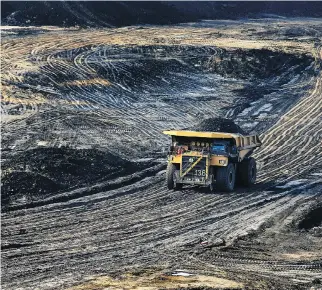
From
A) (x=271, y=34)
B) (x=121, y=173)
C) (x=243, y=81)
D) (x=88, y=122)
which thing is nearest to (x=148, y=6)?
(x=271, y=34)

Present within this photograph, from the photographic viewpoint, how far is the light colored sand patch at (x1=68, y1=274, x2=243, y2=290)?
45.3 ft

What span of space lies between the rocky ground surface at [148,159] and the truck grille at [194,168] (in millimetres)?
499

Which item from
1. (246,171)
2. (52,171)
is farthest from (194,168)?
(52,171)

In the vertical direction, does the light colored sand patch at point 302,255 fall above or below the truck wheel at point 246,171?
below

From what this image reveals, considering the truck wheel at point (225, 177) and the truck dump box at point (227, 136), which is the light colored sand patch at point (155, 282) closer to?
the truck wheel at point (225, 177)

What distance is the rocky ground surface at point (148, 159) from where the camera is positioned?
607 inches

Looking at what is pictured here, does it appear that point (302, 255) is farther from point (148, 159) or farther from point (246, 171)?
point (148, 159)

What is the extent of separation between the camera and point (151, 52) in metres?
43.4

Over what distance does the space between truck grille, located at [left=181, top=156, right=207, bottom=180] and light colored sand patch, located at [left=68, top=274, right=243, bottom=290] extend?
682 cm

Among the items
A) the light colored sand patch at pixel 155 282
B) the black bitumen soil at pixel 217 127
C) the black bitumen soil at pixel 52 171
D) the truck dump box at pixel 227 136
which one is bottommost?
the light colored sand patch at pixel 155 282

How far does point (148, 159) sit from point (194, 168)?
16.2 ft

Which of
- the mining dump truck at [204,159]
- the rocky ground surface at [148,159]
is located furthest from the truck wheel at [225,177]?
the rocky ground surface at [148,159]

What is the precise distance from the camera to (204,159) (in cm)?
2103

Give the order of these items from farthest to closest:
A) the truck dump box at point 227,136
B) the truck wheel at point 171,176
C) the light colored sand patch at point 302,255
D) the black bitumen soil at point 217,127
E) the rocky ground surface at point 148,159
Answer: the black bitumen soil at point 217,127
the truck wheel at point 171,176
the truck dump box at point 227,136
the light colored sand patch at point 302,255
the rocky ground surface at point 148,159
